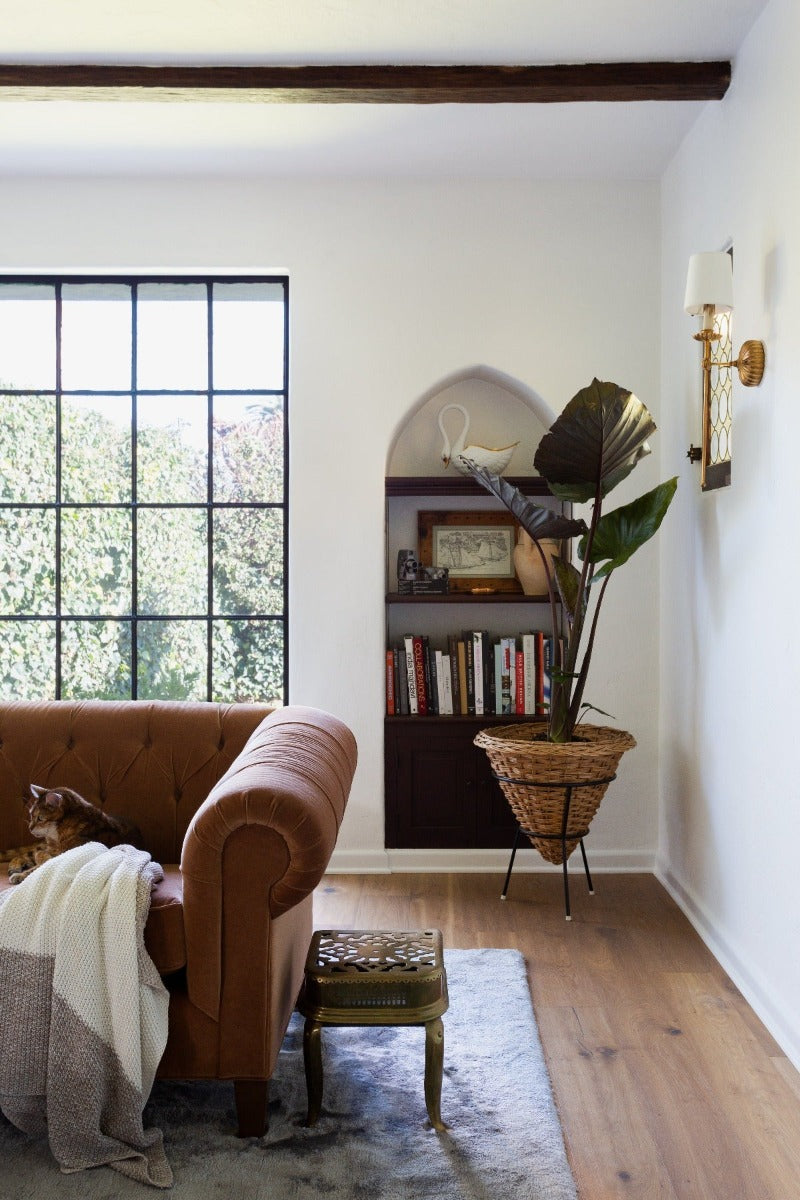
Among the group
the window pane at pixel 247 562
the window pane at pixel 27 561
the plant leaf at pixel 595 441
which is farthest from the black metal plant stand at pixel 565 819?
the window pane at pixel 27 561

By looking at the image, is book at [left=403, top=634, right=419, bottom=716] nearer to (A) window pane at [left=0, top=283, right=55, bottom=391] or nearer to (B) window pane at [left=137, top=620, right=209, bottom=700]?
(B) window pane at [left=137, top=620, right=209, bottom=700]

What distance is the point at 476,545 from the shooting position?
475cm

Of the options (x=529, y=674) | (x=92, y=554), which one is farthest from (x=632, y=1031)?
(x=92, y=554)

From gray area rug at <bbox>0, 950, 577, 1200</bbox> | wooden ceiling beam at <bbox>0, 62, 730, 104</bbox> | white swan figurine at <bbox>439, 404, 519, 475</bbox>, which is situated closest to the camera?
gray area rug at <bbox>0, 950, 577, 1200</bbox>

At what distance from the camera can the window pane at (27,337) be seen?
15.6ft

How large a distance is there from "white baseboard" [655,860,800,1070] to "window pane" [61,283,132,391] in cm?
308

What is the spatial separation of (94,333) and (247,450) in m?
0.82

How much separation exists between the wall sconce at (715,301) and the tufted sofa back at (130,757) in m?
1.69

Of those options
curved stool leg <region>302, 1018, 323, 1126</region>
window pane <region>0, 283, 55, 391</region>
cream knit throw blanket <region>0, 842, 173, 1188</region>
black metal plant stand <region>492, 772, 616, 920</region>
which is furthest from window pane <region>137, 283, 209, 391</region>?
curved stool leg <region>302, 1018, 323, 1126</region>

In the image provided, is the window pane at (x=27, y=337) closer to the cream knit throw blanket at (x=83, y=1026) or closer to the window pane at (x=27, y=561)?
the window pane at (x=27, y=561)

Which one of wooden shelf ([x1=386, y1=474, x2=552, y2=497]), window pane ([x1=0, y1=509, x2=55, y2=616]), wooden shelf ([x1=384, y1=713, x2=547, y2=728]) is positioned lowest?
wooden shelf ([x1=384, y1=713, x2=547, y2=728])

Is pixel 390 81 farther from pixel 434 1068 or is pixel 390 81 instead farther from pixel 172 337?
pixel 434 1068

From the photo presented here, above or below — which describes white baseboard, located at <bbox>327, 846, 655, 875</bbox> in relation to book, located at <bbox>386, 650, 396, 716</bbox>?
below

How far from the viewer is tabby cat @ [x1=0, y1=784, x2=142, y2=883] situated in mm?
2709
